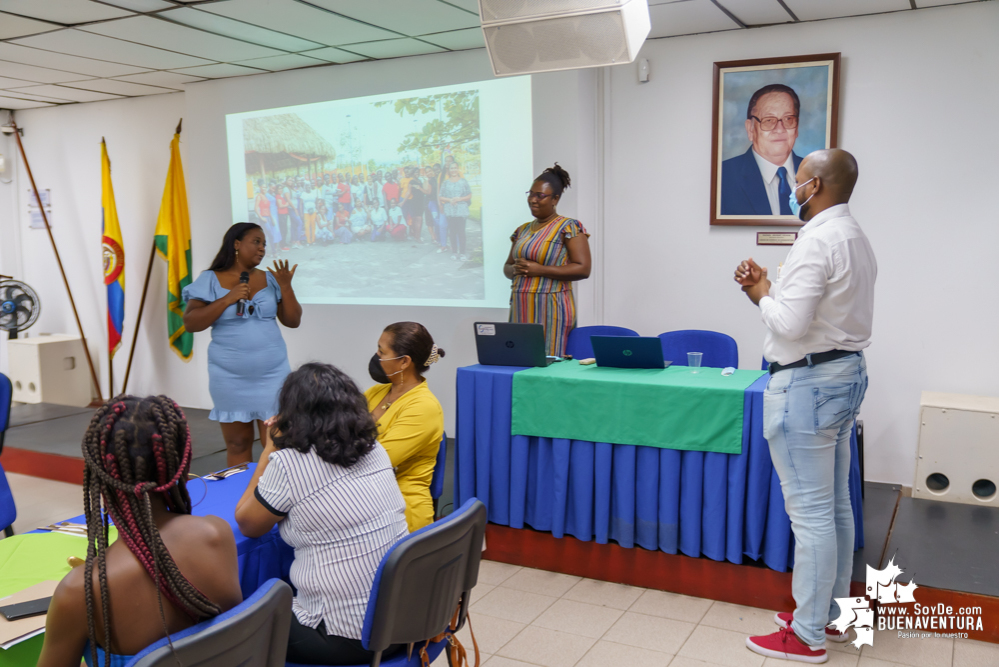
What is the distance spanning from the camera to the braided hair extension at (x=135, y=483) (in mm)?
1280

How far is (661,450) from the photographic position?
281 centimetres

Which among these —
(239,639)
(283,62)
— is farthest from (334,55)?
(239,639)

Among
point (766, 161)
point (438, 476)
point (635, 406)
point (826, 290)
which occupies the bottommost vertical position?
point (438, 476)

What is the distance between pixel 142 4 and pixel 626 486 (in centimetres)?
321

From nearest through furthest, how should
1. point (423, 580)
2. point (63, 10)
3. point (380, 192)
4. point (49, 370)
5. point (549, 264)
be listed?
point (423, 580) < point (63, 10) < point (549, 264) < point (380, 192) < point (49, 370)

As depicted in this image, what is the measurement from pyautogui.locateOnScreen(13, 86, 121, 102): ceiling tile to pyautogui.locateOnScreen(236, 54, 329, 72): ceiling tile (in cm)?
177

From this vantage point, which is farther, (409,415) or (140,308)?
(140,308)

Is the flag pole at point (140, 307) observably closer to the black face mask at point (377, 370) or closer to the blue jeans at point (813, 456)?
the black face mask at point (377, 370)

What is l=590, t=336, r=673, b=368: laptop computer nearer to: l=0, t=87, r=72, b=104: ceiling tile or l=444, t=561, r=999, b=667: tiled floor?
l=444, t=561, r=999, b=667: tiled floor

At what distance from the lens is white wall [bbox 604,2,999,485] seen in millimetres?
3775

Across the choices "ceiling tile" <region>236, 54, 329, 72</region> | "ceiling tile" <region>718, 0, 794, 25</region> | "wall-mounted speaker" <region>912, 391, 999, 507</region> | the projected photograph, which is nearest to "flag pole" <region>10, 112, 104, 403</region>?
the projected photograph

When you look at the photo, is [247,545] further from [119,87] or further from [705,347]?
[119,87]

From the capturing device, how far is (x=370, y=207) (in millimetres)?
5156

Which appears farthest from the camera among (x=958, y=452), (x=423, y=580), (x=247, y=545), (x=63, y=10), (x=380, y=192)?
(x=380, y=192)
